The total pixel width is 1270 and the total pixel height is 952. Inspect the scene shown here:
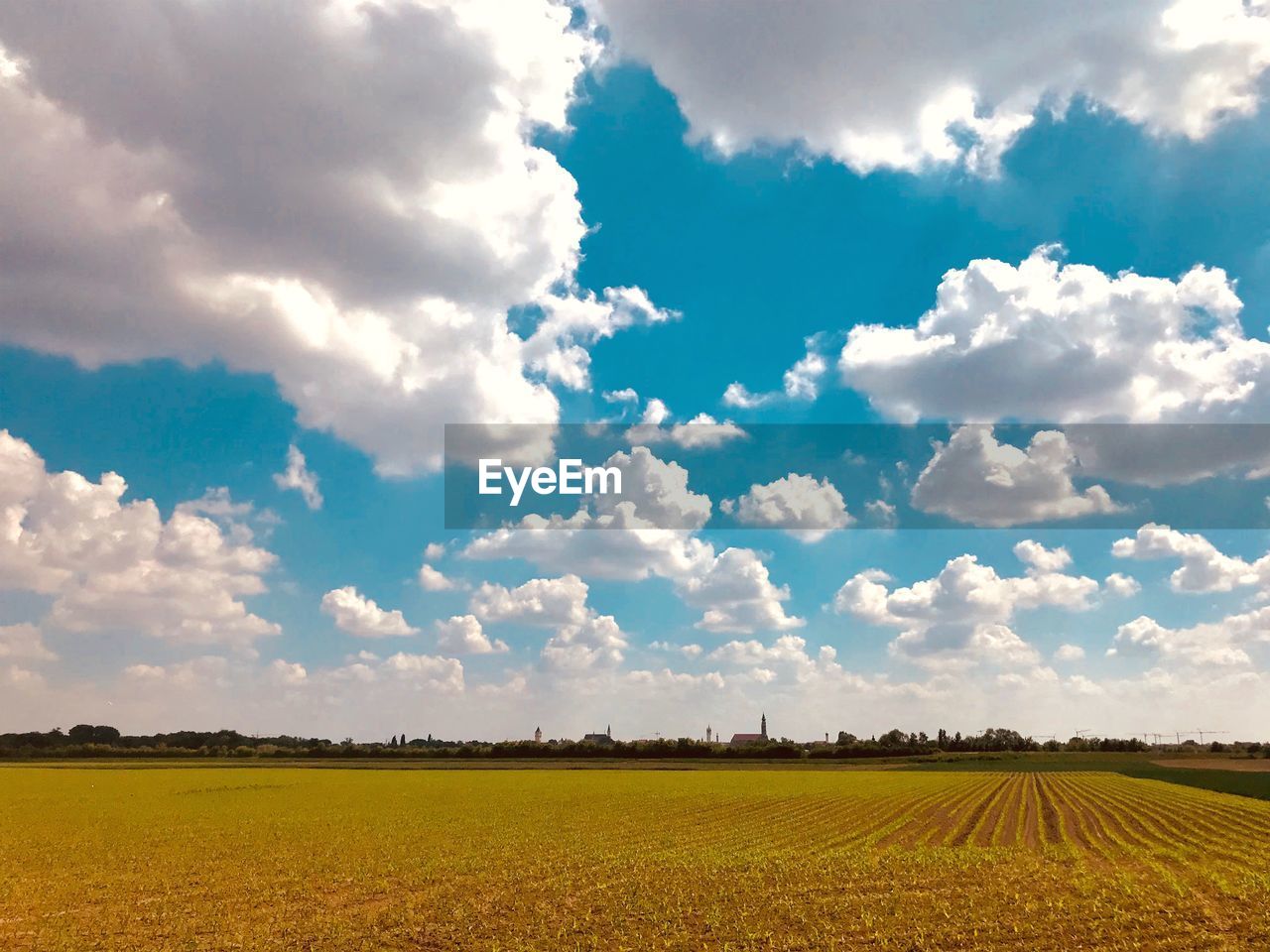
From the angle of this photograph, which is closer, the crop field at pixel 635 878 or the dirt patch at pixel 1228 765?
the crop field at pixel 635 878

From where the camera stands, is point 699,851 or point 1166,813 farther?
point 1166,813

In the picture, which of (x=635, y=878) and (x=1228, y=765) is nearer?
(x=635, y=878)

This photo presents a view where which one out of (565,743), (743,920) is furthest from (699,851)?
(565,743)

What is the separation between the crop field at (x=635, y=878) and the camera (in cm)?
2219

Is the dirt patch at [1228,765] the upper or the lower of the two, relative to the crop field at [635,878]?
lower

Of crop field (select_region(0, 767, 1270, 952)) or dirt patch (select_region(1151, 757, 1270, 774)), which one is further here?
dirt patch (select_region(1151, 757, 1270, 774))

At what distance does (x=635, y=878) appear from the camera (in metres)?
29.6

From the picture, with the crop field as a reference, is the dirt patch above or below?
below

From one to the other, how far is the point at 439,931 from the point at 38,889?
1653 cm

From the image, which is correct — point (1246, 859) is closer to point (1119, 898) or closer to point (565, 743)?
point (1119, 898)

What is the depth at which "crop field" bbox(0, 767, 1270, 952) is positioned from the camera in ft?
72.8

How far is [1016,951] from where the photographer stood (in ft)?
66.8

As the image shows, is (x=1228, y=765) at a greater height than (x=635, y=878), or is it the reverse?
(x=635, y=878)

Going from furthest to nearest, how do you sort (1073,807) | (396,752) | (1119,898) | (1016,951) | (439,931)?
(396,752) → (1073,807) → (1119,898) → (439,931) → (1016,951)
